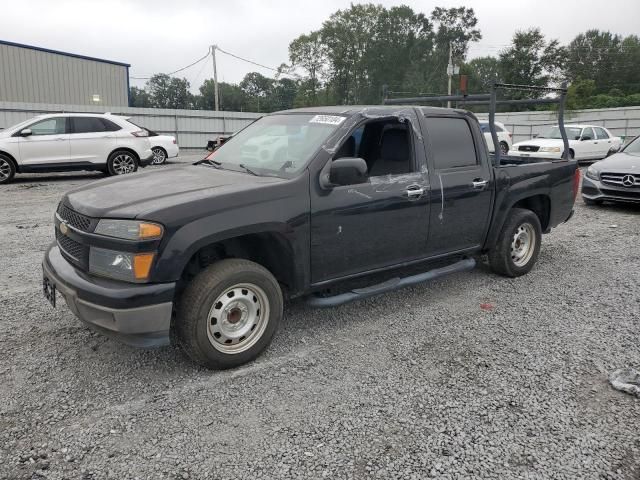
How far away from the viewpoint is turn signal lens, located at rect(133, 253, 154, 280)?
9.85 feet

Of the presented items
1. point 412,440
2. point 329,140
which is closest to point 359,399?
point 412,440

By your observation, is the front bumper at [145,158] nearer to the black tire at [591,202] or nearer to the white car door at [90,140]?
the white car door at [90,140]

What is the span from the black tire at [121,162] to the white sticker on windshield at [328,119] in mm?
10228

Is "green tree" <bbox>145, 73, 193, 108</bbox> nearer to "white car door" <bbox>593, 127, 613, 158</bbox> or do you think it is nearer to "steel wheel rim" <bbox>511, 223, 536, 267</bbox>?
"white car door" <bbox>593, 127, 613, 158</bbox>

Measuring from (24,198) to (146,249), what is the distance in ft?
28.7

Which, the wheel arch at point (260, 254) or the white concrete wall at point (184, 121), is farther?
the white concrete wall at point (184, 121)

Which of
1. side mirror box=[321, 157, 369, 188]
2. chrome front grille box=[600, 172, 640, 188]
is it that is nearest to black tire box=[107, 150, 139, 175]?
side mirror box=[321, 157, 369, 188]

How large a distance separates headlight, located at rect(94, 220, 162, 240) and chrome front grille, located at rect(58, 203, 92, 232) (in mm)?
218

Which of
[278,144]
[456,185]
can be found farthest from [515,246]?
[278,144]

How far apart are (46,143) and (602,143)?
1814 centimetres

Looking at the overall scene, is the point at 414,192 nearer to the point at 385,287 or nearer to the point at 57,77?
the point at 385,287

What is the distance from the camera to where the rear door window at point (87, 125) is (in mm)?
12781

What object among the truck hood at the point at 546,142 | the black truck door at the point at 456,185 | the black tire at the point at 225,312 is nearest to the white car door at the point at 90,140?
the black truck door at the point at 456,185

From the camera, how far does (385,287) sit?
4.23m
